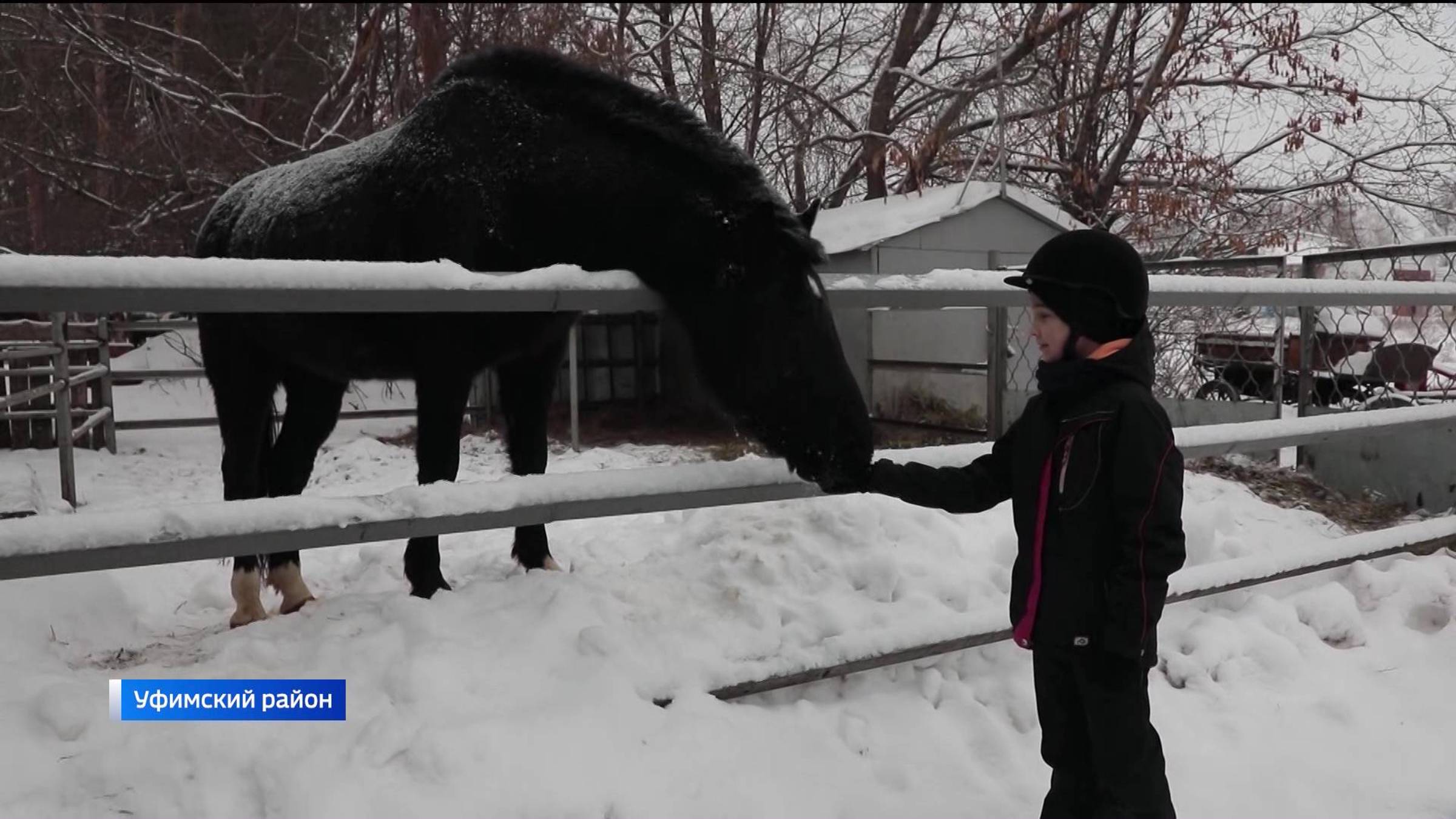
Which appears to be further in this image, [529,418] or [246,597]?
[529,418]

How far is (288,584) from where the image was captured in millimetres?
3373

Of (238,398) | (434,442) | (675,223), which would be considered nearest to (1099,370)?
(675,223)

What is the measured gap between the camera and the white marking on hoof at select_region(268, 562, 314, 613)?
3.37m

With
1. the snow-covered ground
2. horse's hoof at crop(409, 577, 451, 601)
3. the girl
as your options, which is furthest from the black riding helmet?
horse's hoof at crop(409, 577, 451, 601)

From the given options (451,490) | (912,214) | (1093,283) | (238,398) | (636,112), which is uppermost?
(912,214)

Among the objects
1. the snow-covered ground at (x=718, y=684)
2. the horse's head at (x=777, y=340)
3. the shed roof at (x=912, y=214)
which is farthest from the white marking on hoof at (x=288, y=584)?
the shed roof at (x=912, y=214)

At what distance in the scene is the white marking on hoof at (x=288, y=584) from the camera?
11.0 feet

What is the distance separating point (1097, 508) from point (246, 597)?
3.06 m

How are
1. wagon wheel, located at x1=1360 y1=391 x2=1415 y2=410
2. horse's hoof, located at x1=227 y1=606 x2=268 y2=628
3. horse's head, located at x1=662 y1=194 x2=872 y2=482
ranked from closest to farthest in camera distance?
horse's head, located at x1=662 y1=194 x2=872 y2=482, horse's hoof, located at x1=227 y1=606 x2=268 y2=628, wagon wheel, located at x1=1360 y1=391 x2=1415 y2=410

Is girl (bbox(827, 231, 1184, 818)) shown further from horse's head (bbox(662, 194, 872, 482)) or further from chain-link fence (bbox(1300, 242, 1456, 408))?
chain-link fence (bbox(1300, 242, 1456, 408))

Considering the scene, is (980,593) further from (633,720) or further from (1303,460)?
(1303,460)

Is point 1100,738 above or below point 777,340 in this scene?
below

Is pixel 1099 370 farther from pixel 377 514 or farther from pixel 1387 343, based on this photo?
pixel 1387 343

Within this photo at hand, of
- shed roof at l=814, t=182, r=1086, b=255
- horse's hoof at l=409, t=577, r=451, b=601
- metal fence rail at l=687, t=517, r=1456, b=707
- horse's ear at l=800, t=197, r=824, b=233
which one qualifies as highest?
shed roof at l=814, t=182, r=1086, b=255
